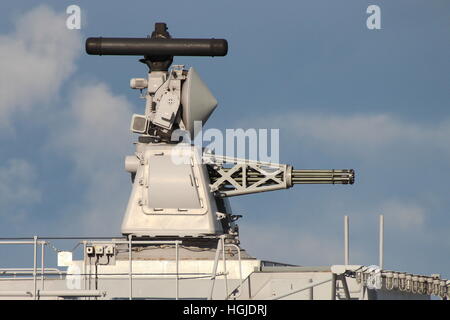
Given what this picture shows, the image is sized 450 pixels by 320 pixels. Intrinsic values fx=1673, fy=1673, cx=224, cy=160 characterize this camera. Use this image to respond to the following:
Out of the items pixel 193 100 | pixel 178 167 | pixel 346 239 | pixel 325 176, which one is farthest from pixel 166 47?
pixel 346 239

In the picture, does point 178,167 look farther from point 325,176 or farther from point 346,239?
point 346,239

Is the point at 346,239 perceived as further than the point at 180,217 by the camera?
No

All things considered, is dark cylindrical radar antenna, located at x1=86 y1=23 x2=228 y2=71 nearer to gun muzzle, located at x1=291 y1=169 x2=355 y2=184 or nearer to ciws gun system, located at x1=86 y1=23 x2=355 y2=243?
ciws gun system, located at x1=86 y1=23 x2=355 y2=243

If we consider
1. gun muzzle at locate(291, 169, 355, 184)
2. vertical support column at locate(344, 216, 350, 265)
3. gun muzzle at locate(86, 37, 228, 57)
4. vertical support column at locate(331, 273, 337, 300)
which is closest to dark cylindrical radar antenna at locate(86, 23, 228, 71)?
gun muzzle at locate(86, 37, 228, 57)

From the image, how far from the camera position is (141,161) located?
51531 millimetres

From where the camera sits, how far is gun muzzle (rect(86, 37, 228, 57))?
171 ft

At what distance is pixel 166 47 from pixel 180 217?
5559 millimetres

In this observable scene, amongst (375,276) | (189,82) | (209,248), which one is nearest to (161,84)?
(189,82)

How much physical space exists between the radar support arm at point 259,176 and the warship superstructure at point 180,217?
0.10 ft

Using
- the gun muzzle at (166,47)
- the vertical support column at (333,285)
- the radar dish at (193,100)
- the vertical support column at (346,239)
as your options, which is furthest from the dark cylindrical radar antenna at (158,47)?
the vertical support column at (333,285)

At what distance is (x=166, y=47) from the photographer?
52.2 meters

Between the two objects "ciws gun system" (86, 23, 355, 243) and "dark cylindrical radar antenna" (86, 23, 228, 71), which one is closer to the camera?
"ciws gun system" (86, 23, 355, 243)

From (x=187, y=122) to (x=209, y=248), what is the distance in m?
4.01
